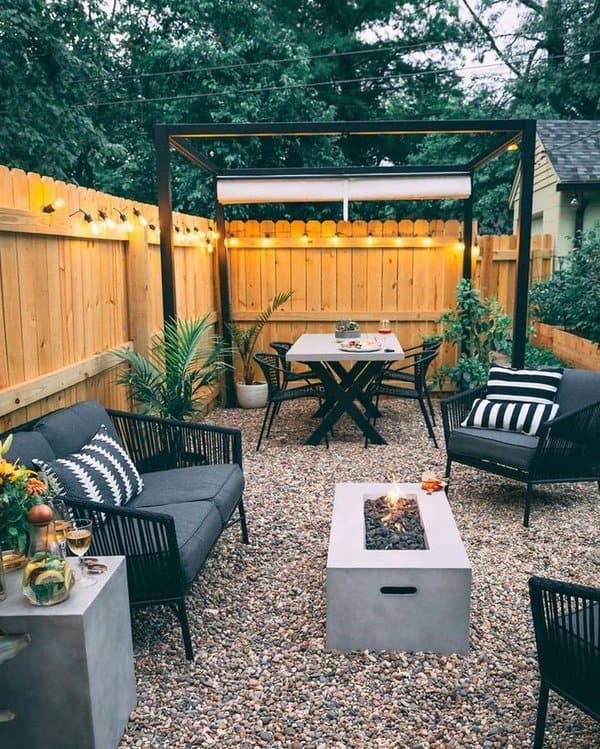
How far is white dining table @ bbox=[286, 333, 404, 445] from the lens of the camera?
18.3 feet

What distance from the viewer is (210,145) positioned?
12.2 meters

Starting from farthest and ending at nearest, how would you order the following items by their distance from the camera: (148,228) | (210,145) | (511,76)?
1. (511,76)
2. (210,145)
3. (148,228)

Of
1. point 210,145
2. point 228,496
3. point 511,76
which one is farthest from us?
point 511,76

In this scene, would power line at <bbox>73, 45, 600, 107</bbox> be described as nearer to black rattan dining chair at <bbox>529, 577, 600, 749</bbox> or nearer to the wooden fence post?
the wooden fence post

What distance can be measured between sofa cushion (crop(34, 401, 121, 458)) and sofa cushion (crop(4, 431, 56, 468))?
0.06 metres

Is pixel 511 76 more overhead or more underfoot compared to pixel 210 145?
more overhead

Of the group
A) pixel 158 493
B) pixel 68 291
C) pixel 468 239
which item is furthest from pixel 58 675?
pixel 468 239

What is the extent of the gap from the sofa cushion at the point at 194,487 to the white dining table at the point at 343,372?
2.07m

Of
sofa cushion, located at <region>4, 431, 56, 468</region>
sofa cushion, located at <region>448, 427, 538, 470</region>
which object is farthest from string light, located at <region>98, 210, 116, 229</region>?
sofa cushion, located at <region>448, 427, 538, 470</region>

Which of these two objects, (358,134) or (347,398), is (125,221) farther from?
(347,398)

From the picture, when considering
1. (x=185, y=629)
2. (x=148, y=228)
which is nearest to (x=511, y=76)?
(x=148, y=228)

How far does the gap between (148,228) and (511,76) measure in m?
13.9

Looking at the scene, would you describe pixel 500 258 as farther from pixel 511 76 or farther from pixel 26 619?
pixel 511 76

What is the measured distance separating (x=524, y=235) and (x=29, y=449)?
14.0ft
